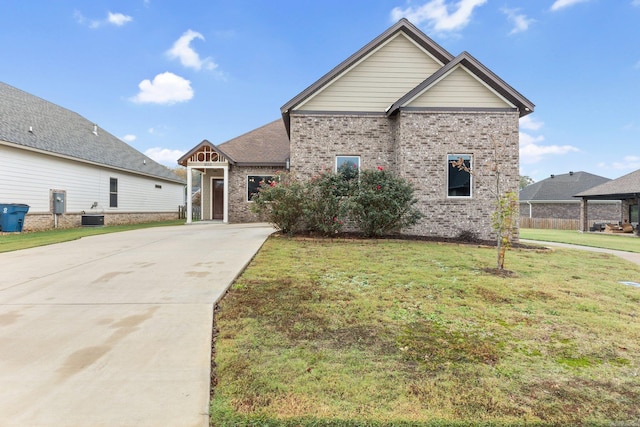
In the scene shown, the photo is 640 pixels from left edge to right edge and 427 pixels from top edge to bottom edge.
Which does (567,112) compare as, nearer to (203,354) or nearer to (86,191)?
(203,354)

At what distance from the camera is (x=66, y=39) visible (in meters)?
17.1

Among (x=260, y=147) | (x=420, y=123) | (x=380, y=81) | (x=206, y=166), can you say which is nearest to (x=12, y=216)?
(x=206, y=166)

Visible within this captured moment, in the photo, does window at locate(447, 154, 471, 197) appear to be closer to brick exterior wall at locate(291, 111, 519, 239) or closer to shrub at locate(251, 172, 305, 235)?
brick exterior wall at locate(291, 111, 519, 239)

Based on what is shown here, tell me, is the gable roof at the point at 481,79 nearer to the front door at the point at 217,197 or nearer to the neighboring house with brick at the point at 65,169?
the front door at the point at 217,197

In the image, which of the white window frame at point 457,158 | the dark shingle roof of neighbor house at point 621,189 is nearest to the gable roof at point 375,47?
the white window frame at point 457,158

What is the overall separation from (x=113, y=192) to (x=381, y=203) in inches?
680

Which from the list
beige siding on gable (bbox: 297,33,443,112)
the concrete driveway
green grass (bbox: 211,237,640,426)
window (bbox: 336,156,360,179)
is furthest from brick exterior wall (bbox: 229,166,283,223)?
green grass (bbox: 211,237,640,426)

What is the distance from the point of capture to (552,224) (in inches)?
1069

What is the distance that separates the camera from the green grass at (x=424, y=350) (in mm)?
2098

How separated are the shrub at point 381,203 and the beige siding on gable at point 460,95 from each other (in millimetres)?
3199

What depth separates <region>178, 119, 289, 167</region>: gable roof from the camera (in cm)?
1716

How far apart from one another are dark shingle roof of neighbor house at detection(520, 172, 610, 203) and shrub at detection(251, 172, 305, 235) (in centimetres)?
3027

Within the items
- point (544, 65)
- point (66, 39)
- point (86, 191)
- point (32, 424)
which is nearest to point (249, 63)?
point (66, 39)

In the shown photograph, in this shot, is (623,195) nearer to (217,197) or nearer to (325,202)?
(325,202)
